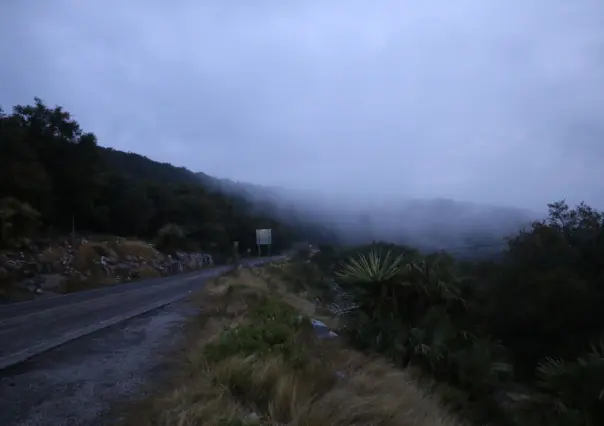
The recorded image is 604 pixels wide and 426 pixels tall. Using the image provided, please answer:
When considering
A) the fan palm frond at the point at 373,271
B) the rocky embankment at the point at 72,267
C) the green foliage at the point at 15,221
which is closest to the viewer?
the fan palm frond at the point at 373,271

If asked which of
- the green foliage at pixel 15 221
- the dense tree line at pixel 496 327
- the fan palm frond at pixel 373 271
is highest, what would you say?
the green foliage at pixel 15 221

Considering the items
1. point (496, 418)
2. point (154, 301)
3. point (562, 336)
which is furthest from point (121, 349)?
point (562, 336)

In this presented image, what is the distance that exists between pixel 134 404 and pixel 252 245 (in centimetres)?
7845

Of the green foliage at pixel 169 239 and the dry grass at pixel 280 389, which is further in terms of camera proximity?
the green foliage at pixel 169 239

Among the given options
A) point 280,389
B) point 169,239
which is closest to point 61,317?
point 280,389

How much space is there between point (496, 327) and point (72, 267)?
20240mm

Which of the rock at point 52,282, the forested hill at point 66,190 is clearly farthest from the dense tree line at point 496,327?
the forested hill at point 66,190

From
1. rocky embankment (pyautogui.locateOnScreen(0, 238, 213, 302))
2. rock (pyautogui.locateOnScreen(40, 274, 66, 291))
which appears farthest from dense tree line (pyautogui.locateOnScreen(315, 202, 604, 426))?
rock (pyautogui.locateOnScreen(40, 274, 66, 291))

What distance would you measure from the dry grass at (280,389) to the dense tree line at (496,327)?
2144 millimetres

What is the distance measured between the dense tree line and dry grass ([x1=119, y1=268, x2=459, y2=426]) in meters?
2.14

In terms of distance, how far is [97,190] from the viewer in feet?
138

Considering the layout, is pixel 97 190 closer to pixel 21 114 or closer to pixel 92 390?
pixel 21 114

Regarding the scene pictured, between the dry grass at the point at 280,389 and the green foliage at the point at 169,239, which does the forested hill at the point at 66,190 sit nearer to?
the green foliage at the point at 169,239

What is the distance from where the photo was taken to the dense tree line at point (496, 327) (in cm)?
1117
